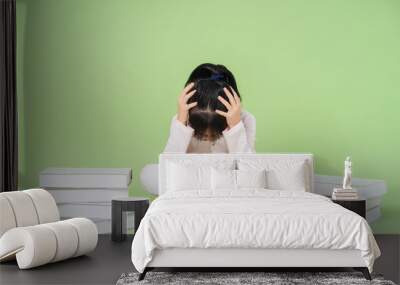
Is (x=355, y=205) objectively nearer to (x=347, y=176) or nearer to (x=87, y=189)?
(x=347, y=176)

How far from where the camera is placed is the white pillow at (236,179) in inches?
247

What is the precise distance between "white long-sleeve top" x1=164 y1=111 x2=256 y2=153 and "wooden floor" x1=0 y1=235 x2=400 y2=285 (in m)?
1.37

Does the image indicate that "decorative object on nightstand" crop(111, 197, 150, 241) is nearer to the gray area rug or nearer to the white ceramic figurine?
the gray area rug

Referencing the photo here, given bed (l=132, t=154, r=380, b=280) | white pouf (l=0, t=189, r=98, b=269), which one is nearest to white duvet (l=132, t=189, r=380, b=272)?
bed (l=132, t=154, r=380, b=280)

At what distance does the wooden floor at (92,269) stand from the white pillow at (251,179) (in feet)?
4.19

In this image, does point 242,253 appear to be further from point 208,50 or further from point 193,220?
point 208,50

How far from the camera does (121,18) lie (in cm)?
714

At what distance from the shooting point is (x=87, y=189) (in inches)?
284

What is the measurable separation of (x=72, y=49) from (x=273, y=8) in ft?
7.48

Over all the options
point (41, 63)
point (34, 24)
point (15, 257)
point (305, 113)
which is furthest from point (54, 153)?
point (305, 113)

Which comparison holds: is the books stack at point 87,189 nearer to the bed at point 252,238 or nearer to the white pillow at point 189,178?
the white pillow at point 189,178

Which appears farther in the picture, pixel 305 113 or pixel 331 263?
pixel 305 113

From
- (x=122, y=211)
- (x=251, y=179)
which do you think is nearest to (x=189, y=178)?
(x=251, y=179)

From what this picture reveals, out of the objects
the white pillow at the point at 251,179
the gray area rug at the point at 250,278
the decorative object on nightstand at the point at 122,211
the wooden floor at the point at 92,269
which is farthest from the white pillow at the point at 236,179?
the gray area rug at the point at 250,278
